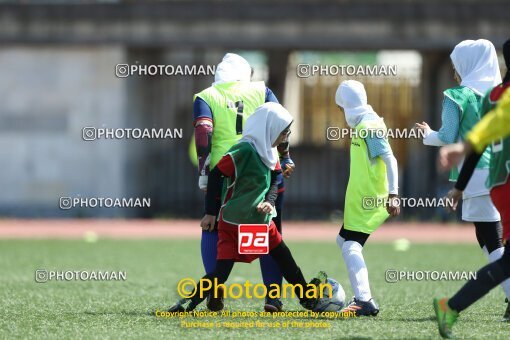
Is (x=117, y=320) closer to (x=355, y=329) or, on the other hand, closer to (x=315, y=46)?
(x=355, y=329)

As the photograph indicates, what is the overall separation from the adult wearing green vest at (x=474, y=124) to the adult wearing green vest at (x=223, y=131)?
4.17ft

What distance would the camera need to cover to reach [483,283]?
19.7 ft

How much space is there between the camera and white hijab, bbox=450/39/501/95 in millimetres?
7223

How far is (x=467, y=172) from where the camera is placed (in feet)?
20.0

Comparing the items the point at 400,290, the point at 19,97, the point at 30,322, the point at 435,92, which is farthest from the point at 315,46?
the point at 30,322

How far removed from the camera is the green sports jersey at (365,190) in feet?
24.0

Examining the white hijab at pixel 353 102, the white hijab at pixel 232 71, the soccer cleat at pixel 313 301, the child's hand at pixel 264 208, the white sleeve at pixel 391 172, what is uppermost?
the white hijab at pixel 232 71

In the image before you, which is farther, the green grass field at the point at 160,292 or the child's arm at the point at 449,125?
the child's arm at the point at 449,125

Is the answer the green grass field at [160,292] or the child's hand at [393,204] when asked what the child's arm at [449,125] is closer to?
the child's hand at [393,204]

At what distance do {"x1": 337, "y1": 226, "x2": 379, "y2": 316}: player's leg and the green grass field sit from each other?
0.54 ft

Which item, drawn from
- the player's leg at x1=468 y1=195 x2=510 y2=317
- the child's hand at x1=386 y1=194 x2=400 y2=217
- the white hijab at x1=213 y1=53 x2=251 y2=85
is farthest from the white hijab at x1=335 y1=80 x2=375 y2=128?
the player's leg at x1=468 y1=195 x2=510 y2=317

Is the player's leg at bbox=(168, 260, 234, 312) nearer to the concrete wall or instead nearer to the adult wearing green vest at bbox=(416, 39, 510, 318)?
the adult wearing green vest at bbox=(416, 39, 510, 318)

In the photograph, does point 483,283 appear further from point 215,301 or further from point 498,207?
point 215,301

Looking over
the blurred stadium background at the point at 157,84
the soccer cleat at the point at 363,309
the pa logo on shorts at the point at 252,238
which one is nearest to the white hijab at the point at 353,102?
the pa logo on shorts at the point at 252,238
